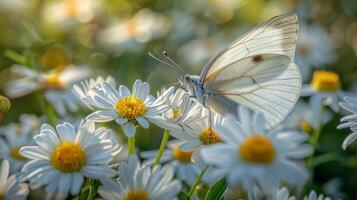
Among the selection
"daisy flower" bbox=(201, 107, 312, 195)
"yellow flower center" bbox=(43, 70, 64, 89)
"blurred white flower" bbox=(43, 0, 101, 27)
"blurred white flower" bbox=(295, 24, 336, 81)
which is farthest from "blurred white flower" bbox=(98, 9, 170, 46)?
"daisy flower" bbox=(201, 107, 312, 195)

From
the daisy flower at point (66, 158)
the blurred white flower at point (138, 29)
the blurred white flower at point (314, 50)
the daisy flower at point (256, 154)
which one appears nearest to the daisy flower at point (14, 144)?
the daisy flower at point (66, 158)

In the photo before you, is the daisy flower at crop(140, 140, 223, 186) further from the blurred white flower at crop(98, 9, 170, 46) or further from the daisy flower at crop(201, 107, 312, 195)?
the blurred white flower at crop(98, 9, 170, 46)

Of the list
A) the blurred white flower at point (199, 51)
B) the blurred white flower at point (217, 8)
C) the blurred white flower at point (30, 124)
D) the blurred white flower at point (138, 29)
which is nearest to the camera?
the blurred white flower at point (30, 124)

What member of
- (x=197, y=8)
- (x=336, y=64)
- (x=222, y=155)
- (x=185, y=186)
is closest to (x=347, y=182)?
(x=185, y=186)

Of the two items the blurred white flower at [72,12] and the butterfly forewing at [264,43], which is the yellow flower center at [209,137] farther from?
the blurred white flower at [72,12]

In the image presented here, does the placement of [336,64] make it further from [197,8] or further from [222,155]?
[222,155]

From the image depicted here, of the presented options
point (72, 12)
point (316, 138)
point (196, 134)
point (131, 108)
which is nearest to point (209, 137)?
point (196, 134)

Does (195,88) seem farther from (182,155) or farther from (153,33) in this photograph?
(153,33)
